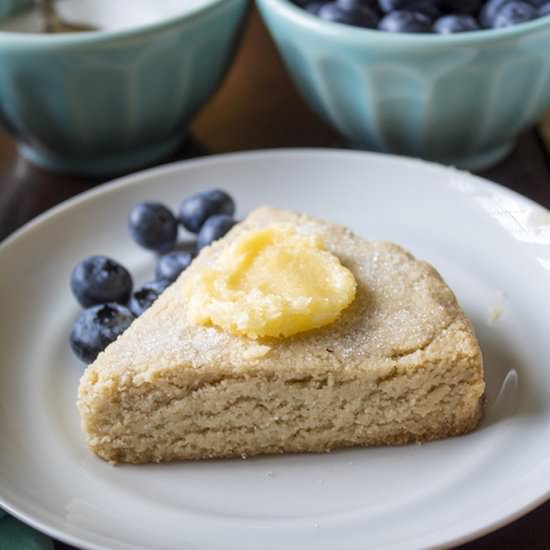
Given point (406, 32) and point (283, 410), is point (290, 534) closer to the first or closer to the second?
point (283, 410)

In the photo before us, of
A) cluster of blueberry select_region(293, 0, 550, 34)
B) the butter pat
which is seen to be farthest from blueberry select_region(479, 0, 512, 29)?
the butter pat

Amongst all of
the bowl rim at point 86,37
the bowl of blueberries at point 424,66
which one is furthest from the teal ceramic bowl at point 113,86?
the bowl of blueberries at point 424,66

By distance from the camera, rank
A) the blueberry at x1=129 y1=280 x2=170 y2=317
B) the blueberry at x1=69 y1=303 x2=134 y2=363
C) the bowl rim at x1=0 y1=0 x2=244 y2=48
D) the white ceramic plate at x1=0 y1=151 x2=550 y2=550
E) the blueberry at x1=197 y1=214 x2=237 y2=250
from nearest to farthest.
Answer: the white ceramic plate at x1=0 y1=151 x2=550 y2=550 < the blueberry at x1=69 y1=303 x2=134 y2=363 < the blueberry at x1=129 y1=280 x2=170 y2=317 < the blueberry at x1=197 y1=214 x2=237 y2=250 < the bowl rim at x1=0 y1=0 x2=244 y2=48

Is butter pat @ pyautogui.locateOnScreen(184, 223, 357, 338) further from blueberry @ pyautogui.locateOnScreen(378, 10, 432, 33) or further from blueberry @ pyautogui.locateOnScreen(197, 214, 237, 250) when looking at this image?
blueberry @ pyautogui.locateOnScreen(378, 10, 432, 33)

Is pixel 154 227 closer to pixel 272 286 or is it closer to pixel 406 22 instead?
pixel 272 286

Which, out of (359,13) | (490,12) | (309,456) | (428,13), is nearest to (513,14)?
(490,12)

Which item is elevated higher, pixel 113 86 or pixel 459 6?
pixel 113 86
